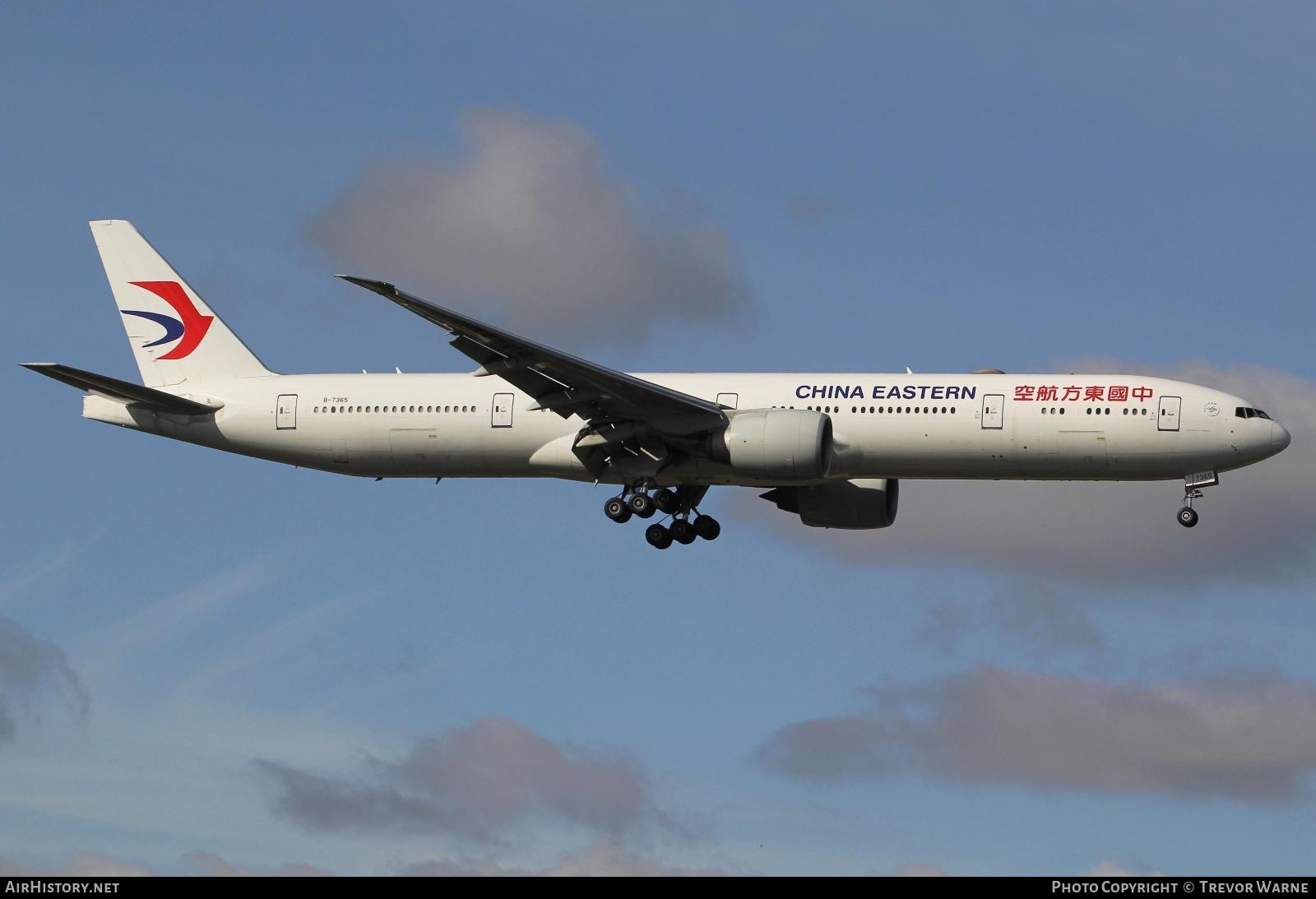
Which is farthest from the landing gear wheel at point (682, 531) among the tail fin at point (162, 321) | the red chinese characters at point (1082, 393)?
the tail fin at point (162, 321)

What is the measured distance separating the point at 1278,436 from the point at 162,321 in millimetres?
29911

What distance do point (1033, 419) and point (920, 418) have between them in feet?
8.66

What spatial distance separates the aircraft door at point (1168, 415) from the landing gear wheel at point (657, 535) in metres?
12.6

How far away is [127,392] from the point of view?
5047 centimetres

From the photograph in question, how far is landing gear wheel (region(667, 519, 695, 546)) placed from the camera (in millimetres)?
50281

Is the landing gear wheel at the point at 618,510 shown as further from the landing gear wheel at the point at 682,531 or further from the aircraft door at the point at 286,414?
the aircraft door at the point at 286,414

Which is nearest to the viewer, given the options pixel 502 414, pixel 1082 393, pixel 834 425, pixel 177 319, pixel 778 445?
pixel 778 445

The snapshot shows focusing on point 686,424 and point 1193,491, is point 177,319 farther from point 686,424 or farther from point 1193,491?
point 1193,491

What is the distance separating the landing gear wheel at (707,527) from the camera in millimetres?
50719

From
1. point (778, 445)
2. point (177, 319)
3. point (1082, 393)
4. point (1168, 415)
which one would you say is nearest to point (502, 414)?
point (778, 445)

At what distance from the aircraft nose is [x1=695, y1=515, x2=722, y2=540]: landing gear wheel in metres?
13.9
